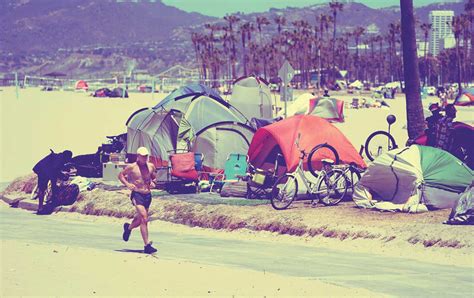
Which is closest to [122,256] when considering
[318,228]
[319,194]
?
[318,228]

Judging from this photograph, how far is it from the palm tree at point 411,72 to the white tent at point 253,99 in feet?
50.1

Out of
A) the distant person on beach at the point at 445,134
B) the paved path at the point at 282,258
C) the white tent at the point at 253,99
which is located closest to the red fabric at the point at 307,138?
the distant person on beach at the point at 445,134

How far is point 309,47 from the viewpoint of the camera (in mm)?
174375

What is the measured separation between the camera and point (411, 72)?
25469 millimetres

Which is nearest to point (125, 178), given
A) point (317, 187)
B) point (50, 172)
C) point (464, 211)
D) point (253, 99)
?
point (464, 211)

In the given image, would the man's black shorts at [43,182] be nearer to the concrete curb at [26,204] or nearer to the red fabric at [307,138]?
the concrete curb at [26,204]

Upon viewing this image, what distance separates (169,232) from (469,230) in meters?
5.76

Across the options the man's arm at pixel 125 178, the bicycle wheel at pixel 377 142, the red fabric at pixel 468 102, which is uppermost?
the man's arm at pixel 125 178

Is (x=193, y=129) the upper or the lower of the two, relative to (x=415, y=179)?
upper

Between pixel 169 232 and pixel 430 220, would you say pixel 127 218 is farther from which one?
pixel 430 220

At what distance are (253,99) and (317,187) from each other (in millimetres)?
19335

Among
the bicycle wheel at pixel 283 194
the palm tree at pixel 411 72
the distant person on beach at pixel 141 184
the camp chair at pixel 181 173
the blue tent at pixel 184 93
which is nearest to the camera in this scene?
the distant person on beach at pixel 141 184

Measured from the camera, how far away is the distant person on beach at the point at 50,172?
24.1 meters

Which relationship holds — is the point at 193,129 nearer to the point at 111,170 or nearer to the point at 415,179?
the point at 111,170
